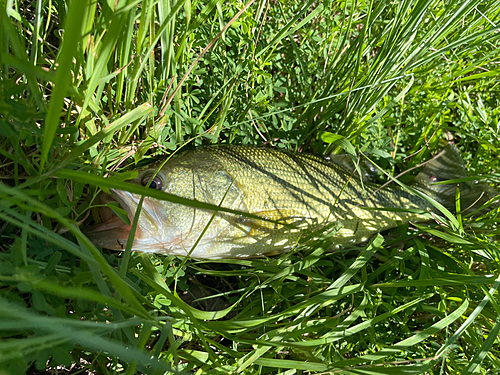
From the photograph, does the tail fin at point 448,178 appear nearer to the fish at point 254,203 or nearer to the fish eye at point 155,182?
the fish at point 254,203

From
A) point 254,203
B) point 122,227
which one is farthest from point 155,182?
point 254,203

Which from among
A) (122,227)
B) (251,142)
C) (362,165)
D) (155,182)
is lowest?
(122,227)

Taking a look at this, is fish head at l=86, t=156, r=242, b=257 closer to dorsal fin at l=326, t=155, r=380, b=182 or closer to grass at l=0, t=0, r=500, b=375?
grass at l=0, t=0, r=500, b=375

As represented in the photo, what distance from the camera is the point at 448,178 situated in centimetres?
309

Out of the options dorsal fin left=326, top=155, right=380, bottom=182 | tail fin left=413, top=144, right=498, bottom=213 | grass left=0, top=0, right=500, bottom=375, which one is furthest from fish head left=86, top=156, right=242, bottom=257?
tail fin left=413, top=144, right=498, bottom=213

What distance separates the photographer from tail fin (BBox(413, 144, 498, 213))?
3025 millimetres

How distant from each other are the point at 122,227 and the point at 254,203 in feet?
2.96

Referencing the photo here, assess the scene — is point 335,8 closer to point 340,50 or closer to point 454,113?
point 340,50

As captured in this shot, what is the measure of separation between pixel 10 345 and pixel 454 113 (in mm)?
4144

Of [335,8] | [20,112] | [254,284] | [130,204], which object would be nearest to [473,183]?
[335,8]

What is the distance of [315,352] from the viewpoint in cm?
225

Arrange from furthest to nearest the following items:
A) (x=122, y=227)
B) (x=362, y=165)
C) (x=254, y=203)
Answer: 1. (x=362, y=165)
2. (x=254, y=203)
3. (x=122, y=227)

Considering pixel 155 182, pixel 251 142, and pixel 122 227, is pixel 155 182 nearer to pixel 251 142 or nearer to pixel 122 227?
pixel 122 227

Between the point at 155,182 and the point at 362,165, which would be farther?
the point at 362,165
